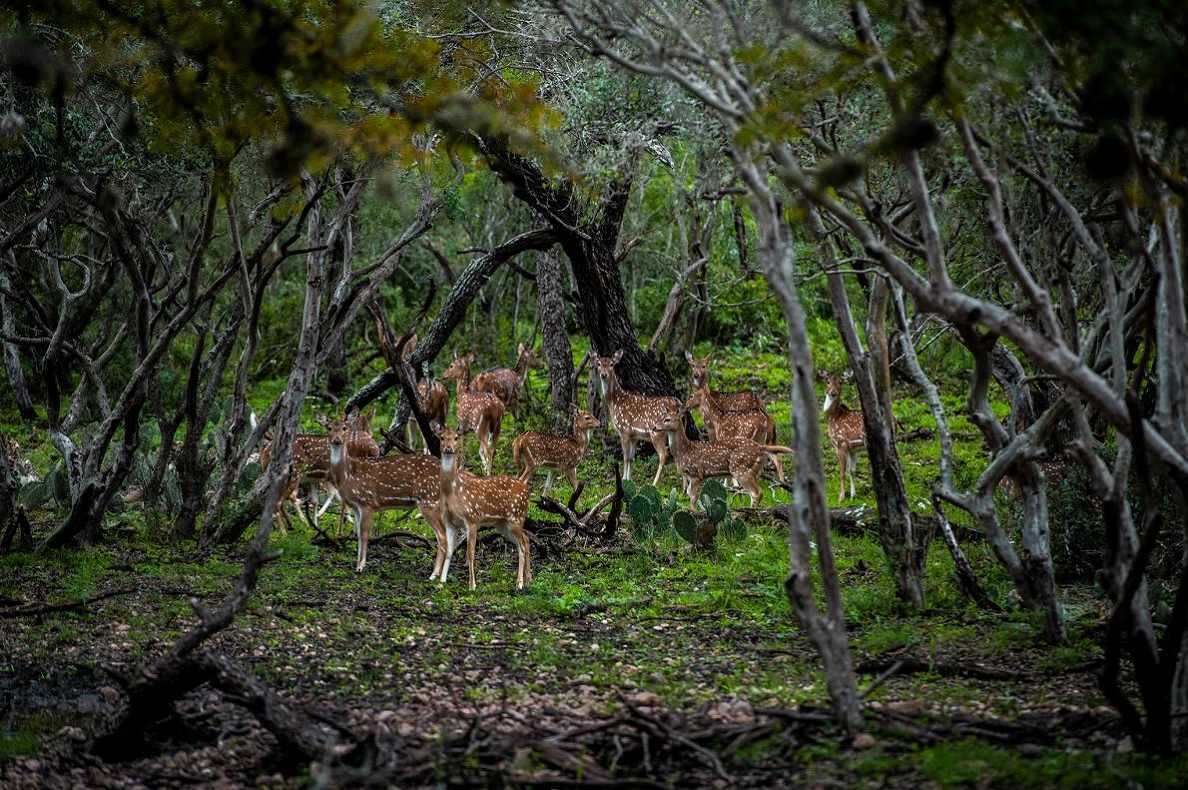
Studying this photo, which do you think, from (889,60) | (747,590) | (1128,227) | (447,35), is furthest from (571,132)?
(1128,227)

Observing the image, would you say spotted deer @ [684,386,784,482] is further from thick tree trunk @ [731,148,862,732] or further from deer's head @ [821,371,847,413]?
thick tree trunk @ [731,148,862,732]

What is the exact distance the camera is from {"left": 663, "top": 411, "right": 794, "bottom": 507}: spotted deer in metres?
15.5

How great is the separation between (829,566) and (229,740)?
3593 mm

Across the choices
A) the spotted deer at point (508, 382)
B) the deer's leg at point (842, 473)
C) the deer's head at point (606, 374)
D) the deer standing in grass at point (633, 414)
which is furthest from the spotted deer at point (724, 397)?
the spotted deer at point (508, 382)

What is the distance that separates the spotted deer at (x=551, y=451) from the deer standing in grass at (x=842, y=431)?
2992 millimetres

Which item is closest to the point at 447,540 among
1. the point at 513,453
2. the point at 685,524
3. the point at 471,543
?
the point at 471,543

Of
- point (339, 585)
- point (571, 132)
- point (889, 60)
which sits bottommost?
point (339, 585)

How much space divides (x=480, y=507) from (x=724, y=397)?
25.3ft

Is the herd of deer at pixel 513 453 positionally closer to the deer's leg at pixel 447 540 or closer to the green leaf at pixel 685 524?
the deer's leg at pixel 447 540

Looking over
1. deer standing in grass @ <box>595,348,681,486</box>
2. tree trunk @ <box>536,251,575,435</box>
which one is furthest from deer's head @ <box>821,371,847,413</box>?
tree trunk @ <box>536,251,575,435</box>

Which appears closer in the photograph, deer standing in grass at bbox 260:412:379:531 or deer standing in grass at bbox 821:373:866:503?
deer standing in grass at bbox 260:412:379:531

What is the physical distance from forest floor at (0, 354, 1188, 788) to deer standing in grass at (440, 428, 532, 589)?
10.4 inches

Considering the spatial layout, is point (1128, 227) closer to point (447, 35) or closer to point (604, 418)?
point (447, 35)

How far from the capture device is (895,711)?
7.66m
